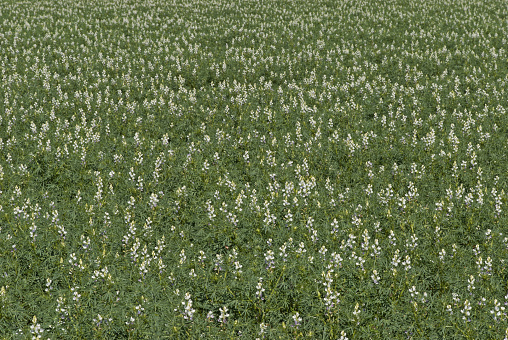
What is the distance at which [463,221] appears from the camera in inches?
273

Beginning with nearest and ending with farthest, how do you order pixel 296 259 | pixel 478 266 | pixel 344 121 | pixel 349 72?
pixel 478 266 → pixel 296 259 → pixel 344 121 → pixel 349 72

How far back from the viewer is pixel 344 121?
11.2 metres

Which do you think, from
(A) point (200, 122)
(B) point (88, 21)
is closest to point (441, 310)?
(A) point (200, 122)

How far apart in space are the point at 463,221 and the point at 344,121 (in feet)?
16.2

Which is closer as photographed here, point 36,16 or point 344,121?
point 344,121

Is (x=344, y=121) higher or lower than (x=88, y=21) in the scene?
lower

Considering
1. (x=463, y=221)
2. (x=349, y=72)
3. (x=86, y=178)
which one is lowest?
(x=463, y=221)

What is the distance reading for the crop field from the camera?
5.27m

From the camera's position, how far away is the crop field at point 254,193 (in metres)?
5.27

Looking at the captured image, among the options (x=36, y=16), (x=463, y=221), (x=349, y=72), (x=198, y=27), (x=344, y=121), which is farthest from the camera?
(x=36, y=16)

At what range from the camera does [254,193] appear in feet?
24.1

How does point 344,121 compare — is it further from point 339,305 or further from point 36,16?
point 36,16

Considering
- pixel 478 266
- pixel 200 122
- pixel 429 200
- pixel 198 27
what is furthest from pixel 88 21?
pixel 478 266

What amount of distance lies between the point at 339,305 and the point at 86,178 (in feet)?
18.8
